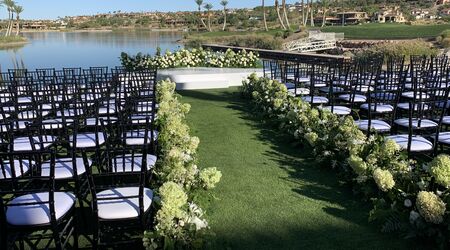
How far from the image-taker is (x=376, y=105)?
620 centimetres

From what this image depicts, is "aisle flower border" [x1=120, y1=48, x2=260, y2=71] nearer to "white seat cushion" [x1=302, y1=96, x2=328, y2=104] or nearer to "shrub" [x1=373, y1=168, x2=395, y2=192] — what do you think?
"white seat cushion" [x1=302, y1=96, x2=328, y2=104]

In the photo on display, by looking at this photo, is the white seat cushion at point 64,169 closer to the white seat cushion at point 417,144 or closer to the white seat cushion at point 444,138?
the white seat cushion at point 417,144

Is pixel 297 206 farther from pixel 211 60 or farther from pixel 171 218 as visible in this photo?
pixel 211 60

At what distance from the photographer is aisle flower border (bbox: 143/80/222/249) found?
2900 mm

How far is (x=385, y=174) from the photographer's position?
3627mm

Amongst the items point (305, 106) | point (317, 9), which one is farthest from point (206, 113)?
point (317, 9)

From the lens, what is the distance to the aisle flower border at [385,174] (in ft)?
10.5

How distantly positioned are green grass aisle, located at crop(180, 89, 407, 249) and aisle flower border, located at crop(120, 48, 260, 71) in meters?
8.34

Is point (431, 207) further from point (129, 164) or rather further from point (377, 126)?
point (129, 164)

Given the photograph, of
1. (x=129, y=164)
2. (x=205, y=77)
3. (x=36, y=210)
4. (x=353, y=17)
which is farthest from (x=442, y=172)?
(x=353, y=17)

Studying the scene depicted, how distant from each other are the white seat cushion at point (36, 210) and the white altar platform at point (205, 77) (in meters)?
→ 9.54

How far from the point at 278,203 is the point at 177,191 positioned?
1.40 meters

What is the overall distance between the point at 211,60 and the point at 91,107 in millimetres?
8763

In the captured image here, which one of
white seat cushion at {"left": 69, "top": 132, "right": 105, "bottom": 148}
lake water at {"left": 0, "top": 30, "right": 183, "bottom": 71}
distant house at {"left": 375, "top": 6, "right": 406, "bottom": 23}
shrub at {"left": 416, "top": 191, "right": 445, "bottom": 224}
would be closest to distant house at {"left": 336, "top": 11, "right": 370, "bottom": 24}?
distant house at {"left": 375, "top": 6, "right": 406, "bottom": 23}
